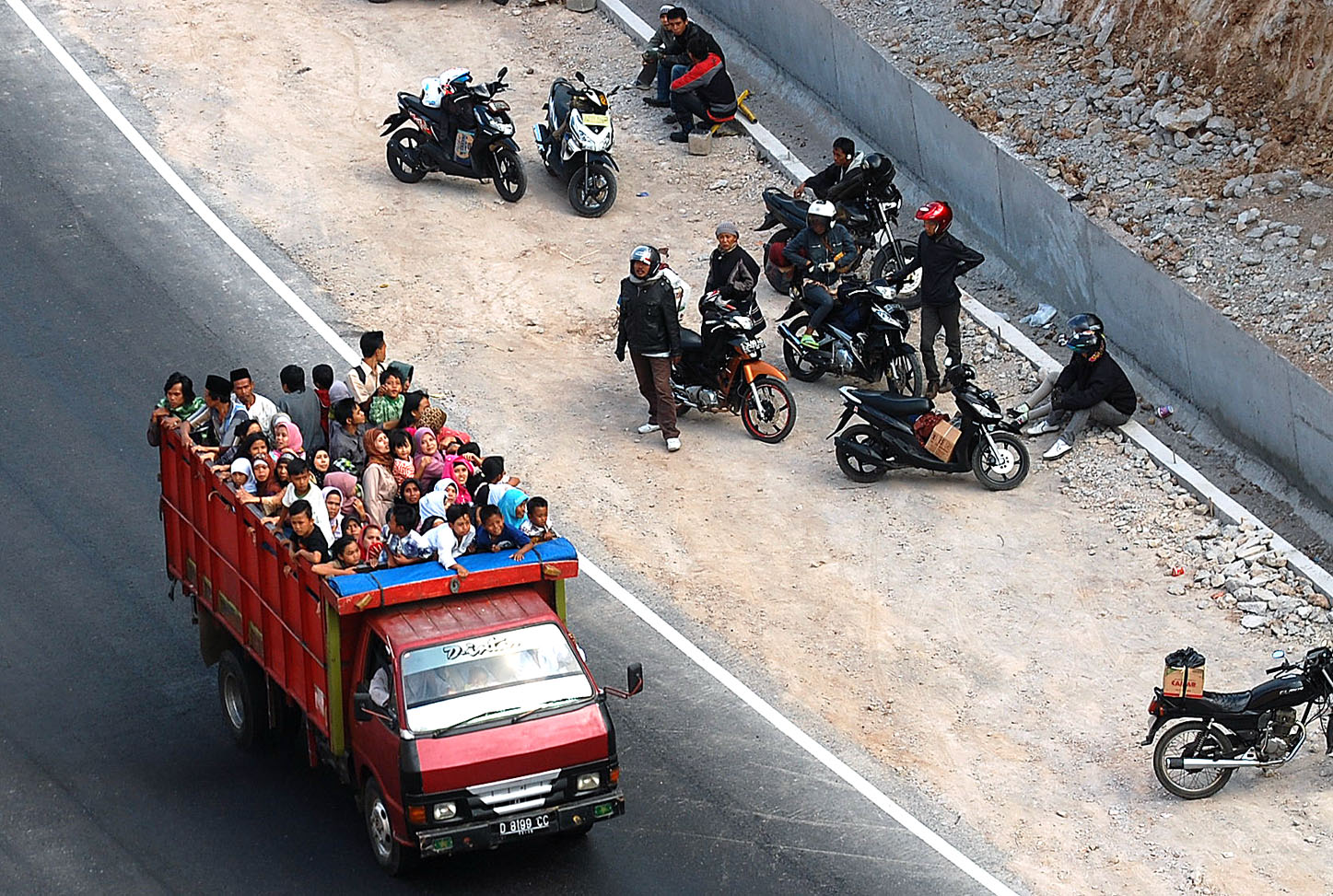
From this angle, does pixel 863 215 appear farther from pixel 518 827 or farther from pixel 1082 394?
pixel 518 827

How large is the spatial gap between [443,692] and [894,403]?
23.2 feet

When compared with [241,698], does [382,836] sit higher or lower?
higher

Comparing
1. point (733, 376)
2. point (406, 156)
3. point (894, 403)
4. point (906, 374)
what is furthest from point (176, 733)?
point (406, 156)

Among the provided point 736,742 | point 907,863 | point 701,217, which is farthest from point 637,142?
point 907,863

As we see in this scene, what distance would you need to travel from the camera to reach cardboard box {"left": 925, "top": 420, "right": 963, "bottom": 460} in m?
17.9

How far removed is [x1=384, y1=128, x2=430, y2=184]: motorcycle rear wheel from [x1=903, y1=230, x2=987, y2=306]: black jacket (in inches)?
271

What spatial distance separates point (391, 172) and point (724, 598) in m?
9.30

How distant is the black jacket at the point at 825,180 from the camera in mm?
21594

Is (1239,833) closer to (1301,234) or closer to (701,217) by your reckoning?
(1301,234)

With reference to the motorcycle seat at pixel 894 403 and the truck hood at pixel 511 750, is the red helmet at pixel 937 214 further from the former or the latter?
the truck hood at pixel 511 750

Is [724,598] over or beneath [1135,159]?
beneath

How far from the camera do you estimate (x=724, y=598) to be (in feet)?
54.2

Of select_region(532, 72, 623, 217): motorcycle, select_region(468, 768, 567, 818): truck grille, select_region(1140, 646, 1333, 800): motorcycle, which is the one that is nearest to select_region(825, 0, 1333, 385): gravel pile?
select_region(532, 72, 623, 217): motorcycle

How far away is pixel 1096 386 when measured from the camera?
18359mm
